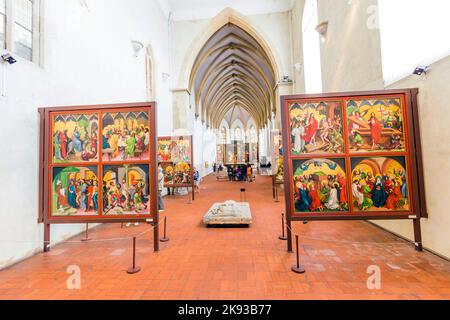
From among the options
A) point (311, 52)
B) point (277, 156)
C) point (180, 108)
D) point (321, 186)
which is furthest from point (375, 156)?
point (180, 108)

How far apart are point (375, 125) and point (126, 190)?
412cm

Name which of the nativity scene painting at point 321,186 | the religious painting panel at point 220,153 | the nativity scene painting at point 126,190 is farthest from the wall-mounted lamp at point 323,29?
the religious painting panel at point 220,153

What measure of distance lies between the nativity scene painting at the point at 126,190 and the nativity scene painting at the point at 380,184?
133 inches

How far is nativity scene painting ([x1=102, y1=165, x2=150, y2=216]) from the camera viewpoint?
3.68 meters

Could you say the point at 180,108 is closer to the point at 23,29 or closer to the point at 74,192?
the point at 23,29

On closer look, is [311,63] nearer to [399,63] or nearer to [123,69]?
[399,63]

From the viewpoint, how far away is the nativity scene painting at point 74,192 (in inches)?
146

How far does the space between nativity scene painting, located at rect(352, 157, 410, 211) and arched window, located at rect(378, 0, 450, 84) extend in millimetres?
1569

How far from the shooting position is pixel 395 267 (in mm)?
2984

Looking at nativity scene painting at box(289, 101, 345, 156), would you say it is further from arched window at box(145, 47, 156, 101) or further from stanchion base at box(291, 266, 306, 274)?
arched window at box(145, 47, 156, 101)

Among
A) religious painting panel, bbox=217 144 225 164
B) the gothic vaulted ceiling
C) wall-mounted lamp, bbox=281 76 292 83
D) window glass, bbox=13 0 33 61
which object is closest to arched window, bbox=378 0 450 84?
window glass, bbox=13 0 33 61

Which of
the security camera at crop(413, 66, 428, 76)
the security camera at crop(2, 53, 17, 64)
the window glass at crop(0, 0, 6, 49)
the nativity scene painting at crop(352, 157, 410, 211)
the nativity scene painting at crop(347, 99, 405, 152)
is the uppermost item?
the window glass at crop(0, 0, 6, 49)

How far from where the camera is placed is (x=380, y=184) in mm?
3432
